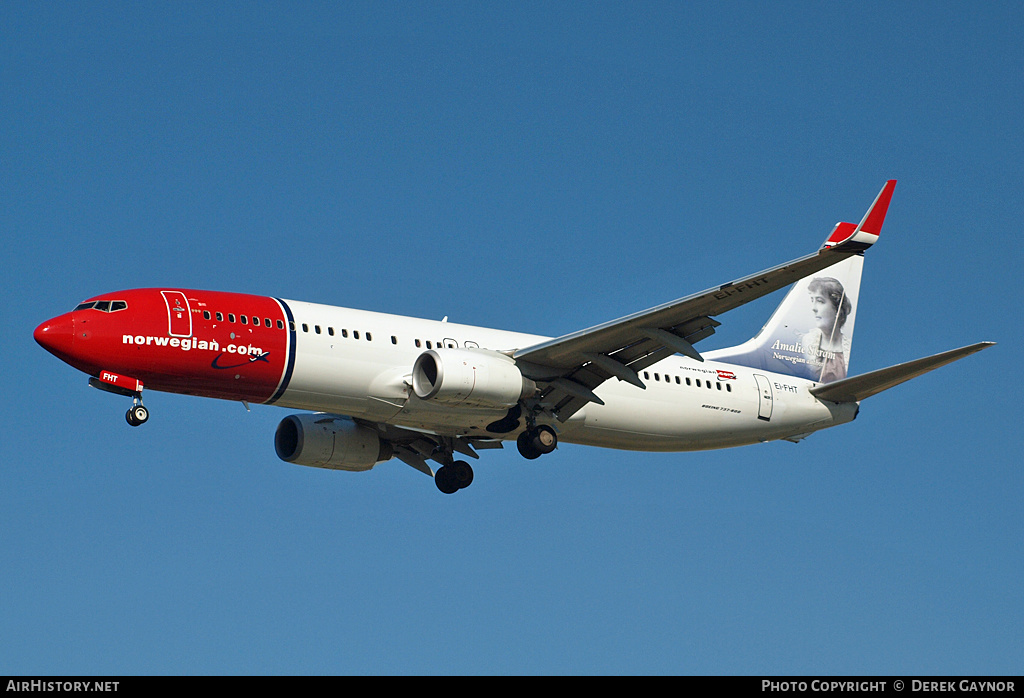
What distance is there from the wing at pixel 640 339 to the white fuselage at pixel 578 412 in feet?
4.26

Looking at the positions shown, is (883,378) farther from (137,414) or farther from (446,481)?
(137,414)

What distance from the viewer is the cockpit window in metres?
29.2

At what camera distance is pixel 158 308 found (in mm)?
29438

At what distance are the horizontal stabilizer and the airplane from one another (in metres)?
0.06

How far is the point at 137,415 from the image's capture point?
29.0m

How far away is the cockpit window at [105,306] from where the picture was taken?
29.2 meters

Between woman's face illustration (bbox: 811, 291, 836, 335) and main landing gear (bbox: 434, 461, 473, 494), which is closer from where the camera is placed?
main landing gear (bbox: 434, 461, 473, 494)

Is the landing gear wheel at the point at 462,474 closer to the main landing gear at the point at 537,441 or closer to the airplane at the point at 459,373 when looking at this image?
the airplane at the point at 459,373

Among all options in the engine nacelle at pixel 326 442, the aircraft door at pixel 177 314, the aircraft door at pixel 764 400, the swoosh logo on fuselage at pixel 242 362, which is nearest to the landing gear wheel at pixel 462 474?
the engine nacelle at pixel 326 442

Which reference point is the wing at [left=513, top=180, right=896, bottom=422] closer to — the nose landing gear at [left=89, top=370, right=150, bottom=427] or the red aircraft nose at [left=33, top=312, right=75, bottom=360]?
the nose landing gear at [left=89, top=370, right=150, bottom=427]

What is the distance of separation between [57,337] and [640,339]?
14.4 m

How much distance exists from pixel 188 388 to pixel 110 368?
77.7 inches

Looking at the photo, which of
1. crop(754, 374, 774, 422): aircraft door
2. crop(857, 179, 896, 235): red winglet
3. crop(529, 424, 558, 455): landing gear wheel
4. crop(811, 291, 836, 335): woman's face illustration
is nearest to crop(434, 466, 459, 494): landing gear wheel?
crop(529, 424, 558, 455): landing gear wheel
